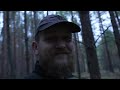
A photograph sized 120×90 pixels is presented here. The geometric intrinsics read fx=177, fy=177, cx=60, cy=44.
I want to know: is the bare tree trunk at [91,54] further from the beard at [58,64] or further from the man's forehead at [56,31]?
the beard at [58,64]

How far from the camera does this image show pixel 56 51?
0.64 meters

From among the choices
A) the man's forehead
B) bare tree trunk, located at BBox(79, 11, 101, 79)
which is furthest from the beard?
bare tree trunk, located at BBox(79, 11, 101, 79)

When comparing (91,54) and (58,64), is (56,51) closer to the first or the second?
(58,64)

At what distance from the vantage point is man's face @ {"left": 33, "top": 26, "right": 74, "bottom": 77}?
0.62 metres

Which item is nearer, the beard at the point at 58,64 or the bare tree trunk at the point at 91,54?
the beard at the point at 58,64

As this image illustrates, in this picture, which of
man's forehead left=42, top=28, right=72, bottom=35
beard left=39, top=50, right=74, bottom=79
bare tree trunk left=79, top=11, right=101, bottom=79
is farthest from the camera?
bare tree trunk left=79, top=11, right=101, bottom=79

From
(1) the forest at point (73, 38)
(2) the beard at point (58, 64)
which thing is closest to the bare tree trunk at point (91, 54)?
(1) the forest at point (73, 38)

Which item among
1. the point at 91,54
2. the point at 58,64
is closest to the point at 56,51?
the point at 58,64

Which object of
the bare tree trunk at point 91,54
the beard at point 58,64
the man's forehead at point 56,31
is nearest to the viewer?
the beard at point 58,64

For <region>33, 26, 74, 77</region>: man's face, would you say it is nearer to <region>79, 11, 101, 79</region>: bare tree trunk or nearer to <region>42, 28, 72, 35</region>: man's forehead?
<region>42, 28, 72, 35</region>: man's forehead

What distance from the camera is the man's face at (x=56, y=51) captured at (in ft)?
2.04
